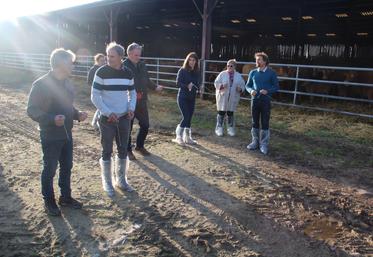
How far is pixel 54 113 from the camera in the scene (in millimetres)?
3773

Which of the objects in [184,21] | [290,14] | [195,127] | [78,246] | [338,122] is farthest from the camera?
[184,21]

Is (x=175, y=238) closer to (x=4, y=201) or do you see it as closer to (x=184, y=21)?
(x=4, y=201)

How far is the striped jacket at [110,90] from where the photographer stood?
422 centimetres

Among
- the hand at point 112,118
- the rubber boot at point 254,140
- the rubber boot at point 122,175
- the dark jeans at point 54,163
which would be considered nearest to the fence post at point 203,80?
the rubber boot at point 254,140

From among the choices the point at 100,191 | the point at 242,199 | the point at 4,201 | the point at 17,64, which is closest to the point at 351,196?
the point at 242,199

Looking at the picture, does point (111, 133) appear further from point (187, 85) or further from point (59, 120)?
point (187, 85)

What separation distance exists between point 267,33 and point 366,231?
921 inches

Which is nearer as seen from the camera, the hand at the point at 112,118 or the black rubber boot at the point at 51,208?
the black rubber boot at the point at 51,208

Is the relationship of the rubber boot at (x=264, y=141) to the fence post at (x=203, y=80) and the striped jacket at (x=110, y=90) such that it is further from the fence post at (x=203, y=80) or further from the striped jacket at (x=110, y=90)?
the fence post at (x=203, y=80)

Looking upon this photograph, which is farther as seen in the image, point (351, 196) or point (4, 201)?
point (351, 196)

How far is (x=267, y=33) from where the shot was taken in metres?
25.9

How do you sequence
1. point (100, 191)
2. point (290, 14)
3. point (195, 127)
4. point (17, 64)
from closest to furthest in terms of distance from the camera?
1. point (100, 191)
2. point (195, 127)
3. point (290, 14)
4. point (17, 64)

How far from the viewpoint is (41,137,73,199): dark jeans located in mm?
3791

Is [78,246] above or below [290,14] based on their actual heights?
below
